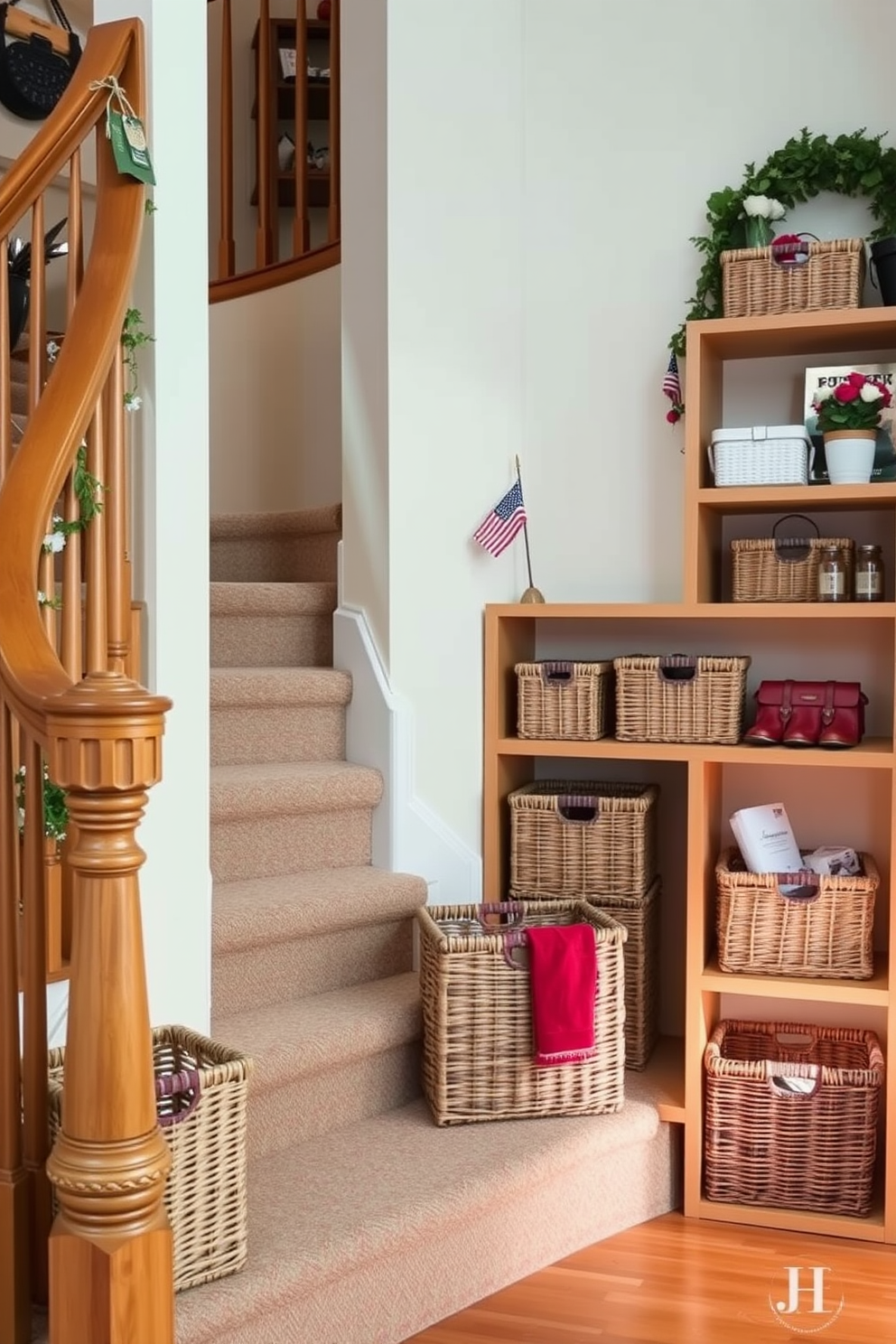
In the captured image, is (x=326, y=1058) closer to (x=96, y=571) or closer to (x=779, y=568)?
(x=96, y=571)

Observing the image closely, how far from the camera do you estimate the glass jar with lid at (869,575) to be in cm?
311

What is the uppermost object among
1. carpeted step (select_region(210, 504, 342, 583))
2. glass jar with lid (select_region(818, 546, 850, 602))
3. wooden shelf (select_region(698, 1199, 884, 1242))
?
carpeted step (select_region(210, 504, 342, 583))

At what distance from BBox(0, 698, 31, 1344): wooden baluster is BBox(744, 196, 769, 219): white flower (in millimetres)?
2280

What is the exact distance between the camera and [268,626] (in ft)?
11.7

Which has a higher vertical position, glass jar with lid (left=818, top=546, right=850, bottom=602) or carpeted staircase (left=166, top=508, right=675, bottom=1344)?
glass jar with lid (left=818, top=546, right=850, bottom=602)

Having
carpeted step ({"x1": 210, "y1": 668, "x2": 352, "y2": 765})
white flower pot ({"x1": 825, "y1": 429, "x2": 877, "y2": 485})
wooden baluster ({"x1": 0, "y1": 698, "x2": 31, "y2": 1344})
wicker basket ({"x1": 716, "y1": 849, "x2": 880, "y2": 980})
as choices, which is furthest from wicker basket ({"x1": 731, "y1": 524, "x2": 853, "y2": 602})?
wooden baluster ({"x1": 0, "y1": 698, "x2": 31, "y2": 1344})

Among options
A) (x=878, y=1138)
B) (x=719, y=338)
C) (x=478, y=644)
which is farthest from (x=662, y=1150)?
(x=719, y=338)

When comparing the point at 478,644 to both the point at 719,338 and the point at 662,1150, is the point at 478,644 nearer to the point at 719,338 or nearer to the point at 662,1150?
the point at 719,338

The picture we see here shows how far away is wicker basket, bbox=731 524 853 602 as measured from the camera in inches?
125

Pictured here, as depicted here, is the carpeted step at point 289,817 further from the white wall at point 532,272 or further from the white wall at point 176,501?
the white wall at point 176,501

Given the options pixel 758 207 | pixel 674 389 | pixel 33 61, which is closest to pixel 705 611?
pixel 674 389

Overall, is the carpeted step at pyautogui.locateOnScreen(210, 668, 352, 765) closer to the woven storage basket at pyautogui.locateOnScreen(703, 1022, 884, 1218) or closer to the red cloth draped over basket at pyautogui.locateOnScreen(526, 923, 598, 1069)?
the red cloth draped over basket at pyautogui.locateOnScreen(526, 923, 598, 1069)

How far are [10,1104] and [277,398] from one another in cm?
296

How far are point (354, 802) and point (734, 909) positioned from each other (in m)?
0.92
